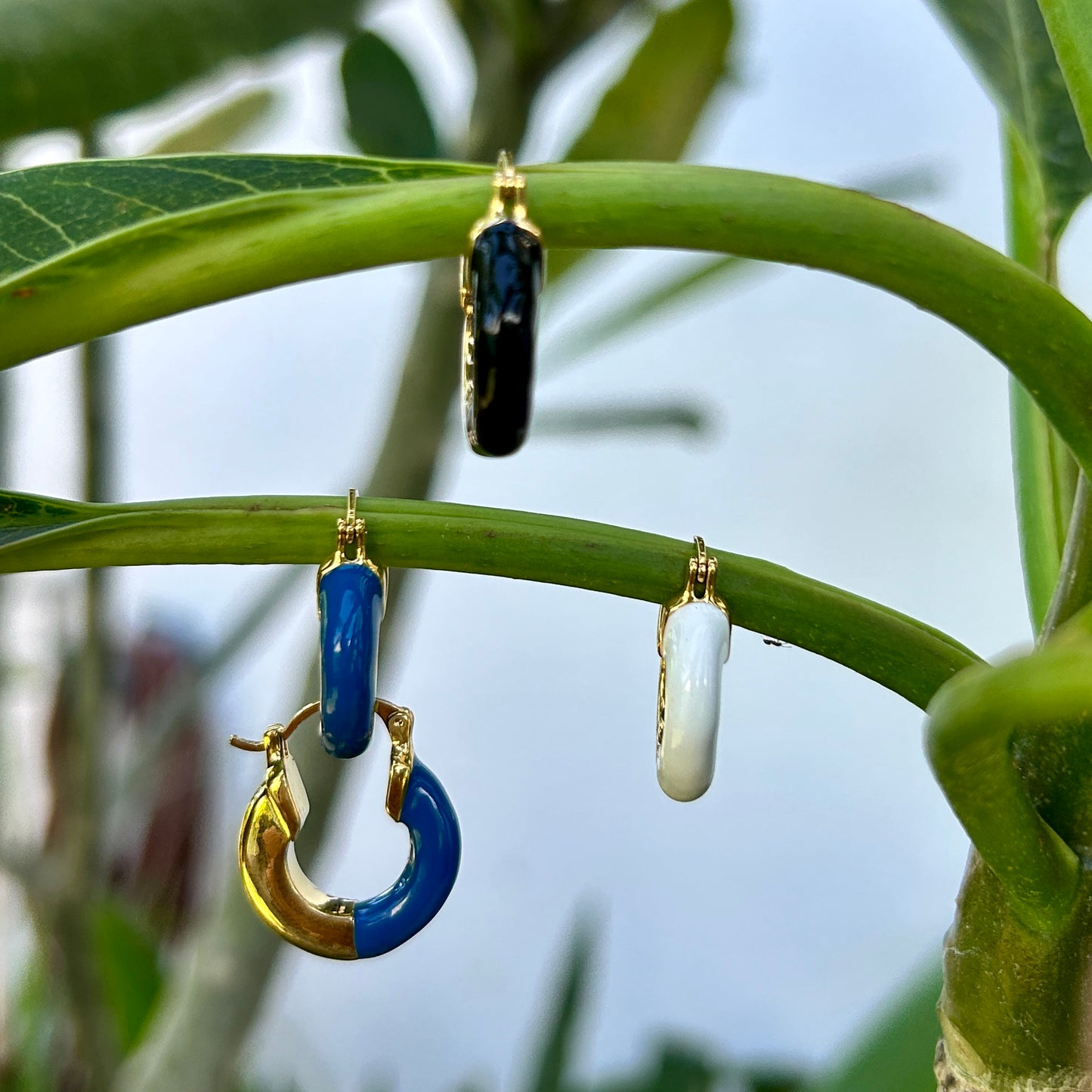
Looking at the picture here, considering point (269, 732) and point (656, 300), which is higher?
point (656, 300)

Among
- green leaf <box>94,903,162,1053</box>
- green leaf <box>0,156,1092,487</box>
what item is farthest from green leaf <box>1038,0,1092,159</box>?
green leaf <box>94,903,162,1053</box>

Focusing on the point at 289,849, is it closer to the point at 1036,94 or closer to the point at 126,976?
the point at 1036,94

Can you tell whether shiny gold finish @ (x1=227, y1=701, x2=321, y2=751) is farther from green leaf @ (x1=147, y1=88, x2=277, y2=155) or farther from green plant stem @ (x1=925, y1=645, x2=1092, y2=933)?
green leaf @ (x1=147, y1=88, x2=277, y2=155)

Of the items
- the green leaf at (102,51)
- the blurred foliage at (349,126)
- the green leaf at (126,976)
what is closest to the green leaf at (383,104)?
the blurred foliage at (349,126)

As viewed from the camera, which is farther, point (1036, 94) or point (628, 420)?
point (628, 420)

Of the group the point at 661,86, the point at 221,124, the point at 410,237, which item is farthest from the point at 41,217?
the point at 221,124

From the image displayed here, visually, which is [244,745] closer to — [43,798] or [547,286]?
[547,286]
